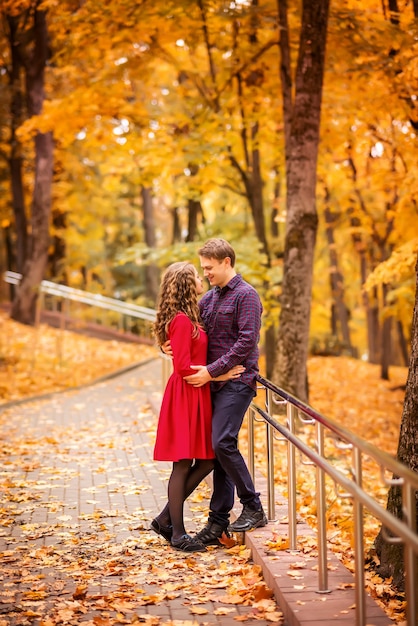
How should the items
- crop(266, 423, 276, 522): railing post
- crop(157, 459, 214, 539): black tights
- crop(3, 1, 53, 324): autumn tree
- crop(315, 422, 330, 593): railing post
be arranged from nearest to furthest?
crop(315, 422, 330, 593): railing post → crop(157, 459, 214, 539): black tights → crop(266, 423, 276, 522): railing post → crop(3, 1, 53, 324): autumn tree

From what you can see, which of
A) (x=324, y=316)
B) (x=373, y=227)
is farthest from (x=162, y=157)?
(x=324, y=316)

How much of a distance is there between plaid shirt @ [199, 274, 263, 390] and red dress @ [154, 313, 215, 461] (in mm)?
97

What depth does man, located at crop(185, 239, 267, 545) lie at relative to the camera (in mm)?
5340

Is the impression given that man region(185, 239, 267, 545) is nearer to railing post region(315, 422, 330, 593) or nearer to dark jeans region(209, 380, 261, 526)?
dark jeans region(209, 380, 261, 526)

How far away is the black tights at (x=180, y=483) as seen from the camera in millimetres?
5559

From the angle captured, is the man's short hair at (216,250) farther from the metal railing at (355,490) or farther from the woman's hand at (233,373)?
the metal railing at (355,490)

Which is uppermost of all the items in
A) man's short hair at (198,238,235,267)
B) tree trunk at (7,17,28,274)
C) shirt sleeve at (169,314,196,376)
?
tree trunk at (7,17,28,274)

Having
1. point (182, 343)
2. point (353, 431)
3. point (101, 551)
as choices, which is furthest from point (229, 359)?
point (353, 431)

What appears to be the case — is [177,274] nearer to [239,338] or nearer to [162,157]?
[239,338]

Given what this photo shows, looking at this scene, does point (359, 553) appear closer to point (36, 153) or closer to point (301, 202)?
point (301, 202)

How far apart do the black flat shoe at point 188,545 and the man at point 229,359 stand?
108 millimetres

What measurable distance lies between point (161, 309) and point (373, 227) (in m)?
16.3

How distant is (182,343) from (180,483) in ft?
3.28

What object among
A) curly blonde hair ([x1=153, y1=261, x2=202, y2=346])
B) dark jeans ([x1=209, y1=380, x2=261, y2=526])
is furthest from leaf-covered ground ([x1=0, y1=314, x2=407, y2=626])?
curly blonde hair ([x1=153, y1=261, x2=202, y2=346])
